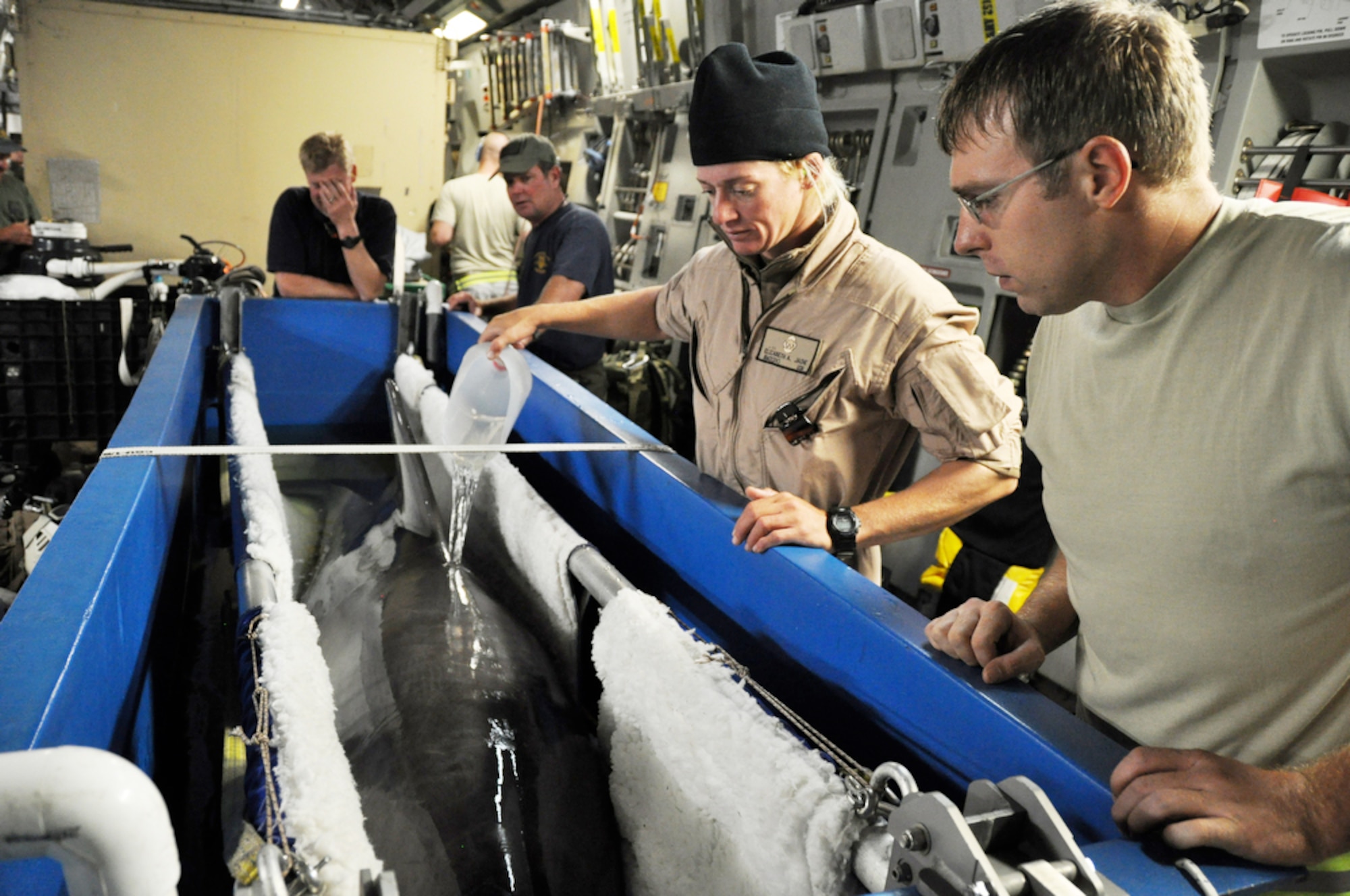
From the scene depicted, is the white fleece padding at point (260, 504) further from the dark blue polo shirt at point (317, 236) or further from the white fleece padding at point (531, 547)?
the dark blue polo shirt at point (317, 236)

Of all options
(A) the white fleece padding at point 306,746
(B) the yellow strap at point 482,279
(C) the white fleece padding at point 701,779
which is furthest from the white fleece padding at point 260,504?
(B) the yellow strap at point 482,279

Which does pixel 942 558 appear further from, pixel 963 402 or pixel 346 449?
pixel 346 449

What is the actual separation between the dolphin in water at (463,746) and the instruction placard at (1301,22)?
2.61 metres

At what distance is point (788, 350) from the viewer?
1630 millimetres

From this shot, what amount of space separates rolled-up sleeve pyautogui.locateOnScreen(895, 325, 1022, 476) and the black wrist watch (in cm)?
25

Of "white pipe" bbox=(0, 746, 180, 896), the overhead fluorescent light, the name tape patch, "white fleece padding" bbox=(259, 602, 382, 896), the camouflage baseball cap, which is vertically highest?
the overhead fluorescent light

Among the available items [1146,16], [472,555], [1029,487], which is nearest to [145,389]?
[472,555]

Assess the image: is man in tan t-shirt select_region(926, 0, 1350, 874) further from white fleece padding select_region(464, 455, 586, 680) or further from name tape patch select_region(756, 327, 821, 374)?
white fleece padding select_region(464, 455, 586, 680)

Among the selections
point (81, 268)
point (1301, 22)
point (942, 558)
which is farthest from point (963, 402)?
point (81, 268)

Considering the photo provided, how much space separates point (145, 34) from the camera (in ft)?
17.9

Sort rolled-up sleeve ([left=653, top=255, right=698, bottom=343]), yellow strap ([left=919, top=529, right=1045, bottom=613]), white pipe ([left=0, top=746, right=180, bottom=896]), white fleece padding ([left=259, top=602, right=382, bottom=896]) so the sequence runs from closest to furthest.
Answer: white pipe ([left=0, top=746, right=180, bottom=896]) < white fleece padding ([left=259, top=602, right=382, bottom=896]) < rolled-up sleeve ([left=653, top=255, right=698, bottom=343]) < yellow strap ([left=919, top=529, right=1045, bottom=613])

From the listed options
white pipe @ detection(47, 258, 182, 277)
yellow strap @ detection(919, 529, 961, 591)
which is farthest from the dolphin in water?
white pipe @ detection(47, 258, 182, 277)

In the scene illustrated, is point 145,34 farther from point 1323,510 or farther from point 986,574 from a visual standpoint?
point 1323,510

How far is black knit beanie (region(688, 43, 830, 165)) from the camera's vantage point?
5.30ft
